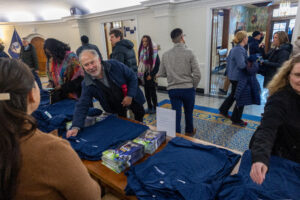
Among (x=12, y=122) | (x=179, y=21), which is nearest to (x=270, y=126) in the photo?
(x=12, y=122)

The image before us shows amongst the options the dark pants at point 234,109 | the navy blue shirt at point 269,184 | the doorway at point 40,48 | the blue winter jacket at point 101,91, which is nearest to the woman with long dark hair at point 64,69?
the blue winter jacket at point 101,91

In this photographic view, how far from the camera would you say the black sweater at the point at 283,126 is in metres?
1.03

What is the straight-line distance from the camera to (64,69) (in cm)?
213

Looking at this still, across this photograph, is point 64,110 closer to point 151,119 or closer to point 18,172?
point 18,172

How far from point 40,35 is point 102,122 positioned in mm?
8846

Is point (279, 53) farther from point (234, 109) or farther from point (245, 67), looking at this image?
point (234, 109)

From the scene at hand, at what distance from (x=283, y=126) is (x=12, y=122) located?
1274mm

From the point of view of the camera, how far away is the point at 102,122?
1.52 meters

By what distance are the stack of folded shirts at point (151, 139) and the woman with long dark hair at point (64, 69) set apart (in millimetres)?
1228

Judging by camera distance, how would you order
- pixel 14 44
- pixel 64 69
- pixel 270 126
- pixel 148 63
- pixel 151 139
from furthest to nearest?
1. pixel 14 44
2. pixel 148 63
3. pixel 64 69
4. pixel 151 139
5. pixel 270 126

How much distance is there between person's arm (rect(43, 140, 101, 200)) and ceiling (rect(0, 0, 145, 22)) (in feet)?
18.5

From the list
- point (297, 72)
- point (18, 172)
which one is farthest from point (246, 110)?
point (18, 172)

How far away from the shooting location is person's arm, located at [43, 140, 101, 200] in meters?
0.57

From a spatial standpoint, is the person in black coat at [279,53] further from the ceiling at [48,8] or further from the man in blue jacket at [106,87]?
the ceiling at [48,8]
